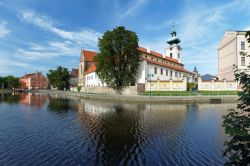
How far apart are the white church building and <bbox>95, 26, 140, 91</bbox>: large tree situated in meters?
4.60

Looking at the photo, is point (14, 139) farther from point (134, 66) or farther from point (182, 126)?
point (134, 66)

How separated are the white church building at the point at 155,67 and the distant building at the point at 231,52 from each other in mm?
11634

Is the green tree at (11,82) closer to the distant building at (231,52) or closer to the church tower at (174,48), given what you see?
the church tower at (174,48)

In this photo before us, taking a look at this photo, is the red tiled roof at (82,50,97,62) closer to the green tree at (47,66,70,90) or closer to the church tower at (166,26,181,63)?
the green tree at (47,66,70,90)

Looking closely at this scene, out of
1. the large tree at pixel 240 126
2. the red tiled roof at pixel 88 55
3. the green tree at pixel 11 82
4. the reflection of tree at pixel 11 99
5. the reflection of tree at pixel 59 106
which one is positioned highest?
the red tiled roof at pixel 88 55

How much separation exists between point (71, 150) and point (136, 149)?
3.60 m

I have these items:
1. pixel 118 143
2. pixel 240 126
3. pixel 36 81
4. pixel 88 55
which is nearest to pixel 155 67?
pixel 88 55

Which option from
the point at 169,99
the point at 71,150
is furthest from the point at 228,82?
the point at 71,150

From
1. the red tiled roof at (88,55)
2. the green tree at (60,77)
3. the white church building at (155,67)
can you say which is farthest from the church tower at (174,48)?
the green tree at (60,77)

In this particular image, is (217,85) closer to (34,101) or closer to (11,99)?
(34,101)

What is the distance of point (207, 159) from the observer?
10383 mm

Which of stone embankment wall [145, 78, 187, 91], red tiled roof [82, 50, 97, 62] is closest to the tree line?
red tiled roof [82, 50, 97, 62]

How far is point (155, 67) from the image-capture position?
6438 cm

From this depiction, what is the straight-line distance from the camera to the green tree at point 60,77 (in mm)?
101750
